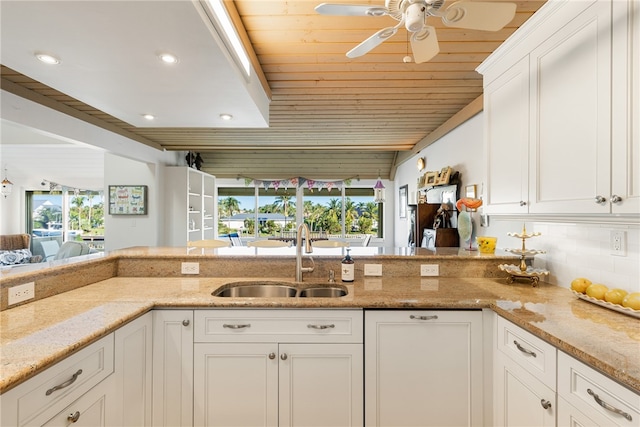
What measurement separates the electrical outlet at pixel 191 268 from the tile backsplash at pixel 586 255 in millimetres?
2223

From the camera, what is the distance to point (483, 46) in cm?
232

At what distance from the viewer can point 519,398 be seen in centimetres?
136

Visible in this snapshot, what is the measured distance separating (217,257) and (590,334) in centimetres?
204

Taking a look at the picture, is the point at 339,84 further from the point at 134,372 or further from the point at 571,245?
the point at 134,372

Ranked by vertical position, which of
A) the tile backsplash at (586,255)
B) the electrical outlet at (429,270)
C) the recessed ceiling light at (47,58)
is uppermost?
the recessed ceiling light at (47,58)

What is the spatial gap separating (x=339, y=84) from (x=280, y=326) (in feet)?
7.58

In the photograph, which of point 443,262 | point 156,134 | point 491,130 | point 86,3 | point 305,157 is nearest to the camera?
point 86,3

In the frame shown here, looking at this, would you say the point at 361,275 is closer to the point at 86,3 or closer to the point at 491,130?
the point at 491,130

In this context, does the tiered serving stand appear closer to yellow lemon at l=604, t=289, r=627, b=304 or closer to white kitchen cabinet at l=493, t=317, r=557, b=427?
yellow lemon at l=604, t=289, r=627, b=304

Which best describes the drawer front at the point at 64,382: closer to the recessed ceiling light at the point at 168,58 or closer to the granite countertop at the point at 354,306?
the granite countertop at the point at 354,306

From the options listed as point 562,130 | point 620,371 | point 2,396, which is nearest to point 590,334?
point 620,371

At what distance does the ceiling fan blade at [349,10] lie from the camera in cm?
140

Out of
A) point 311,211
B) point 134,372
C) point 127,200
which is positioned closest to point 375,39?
point 134,372

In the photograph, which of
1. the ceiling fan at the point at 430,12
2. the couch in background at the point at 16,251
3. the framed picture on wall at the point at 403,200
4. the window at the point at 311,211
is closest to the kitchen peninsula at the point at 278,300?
the ceiling fan at the point at 430,12
